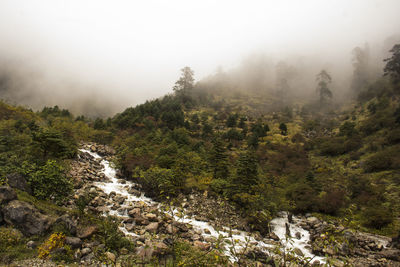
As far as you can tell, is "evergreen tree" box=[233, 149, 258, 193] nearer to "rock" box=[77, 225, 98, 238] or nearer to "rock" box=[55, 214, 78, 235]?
Answer: "rock" box=[77, 225, 98, 238]

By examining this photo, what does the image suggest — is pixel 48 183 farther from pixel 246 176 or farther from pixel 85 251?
pixel 246 176

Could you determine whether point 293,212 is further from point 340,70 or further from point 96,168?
point 340,70

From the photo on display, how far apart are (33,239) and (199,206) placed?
1013 centimetres

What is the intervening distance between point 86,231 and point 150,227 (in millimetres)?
3276

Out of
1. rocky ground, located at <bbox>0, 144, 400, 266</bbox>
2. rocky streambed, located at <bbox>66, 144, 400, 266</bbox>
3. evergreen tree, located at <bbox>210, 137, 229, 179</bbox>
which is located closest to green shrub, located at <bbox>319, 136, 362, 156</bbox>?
rocky streambed, located at <bbox>66, 144, 400, 266</bbox>

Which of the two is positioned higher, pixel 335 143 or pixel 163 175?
pixel 335 143

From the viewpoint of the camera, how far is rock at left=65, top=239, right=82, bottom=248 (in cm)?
742

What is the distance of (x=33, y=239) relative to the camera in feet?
24.7

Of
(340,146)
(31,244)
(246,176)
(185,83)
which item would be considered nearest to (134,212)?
(31,244)

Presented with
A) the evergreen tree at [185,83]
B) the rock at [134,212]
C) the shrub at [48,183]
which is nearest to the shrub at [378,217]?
the rock at [134,212]

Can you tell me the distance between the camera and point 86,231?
8180 millimetres

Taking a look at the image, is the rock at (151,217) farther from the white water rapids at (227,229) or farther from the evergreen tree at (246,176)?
the evergreen tree at (246,176)

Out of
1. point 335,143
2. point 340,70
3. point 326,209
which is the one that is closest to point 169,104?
point 335,143

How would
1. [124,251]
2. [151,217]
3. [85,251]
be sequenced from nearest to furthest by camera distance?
[85,251]
[124,251]
[151,217]
